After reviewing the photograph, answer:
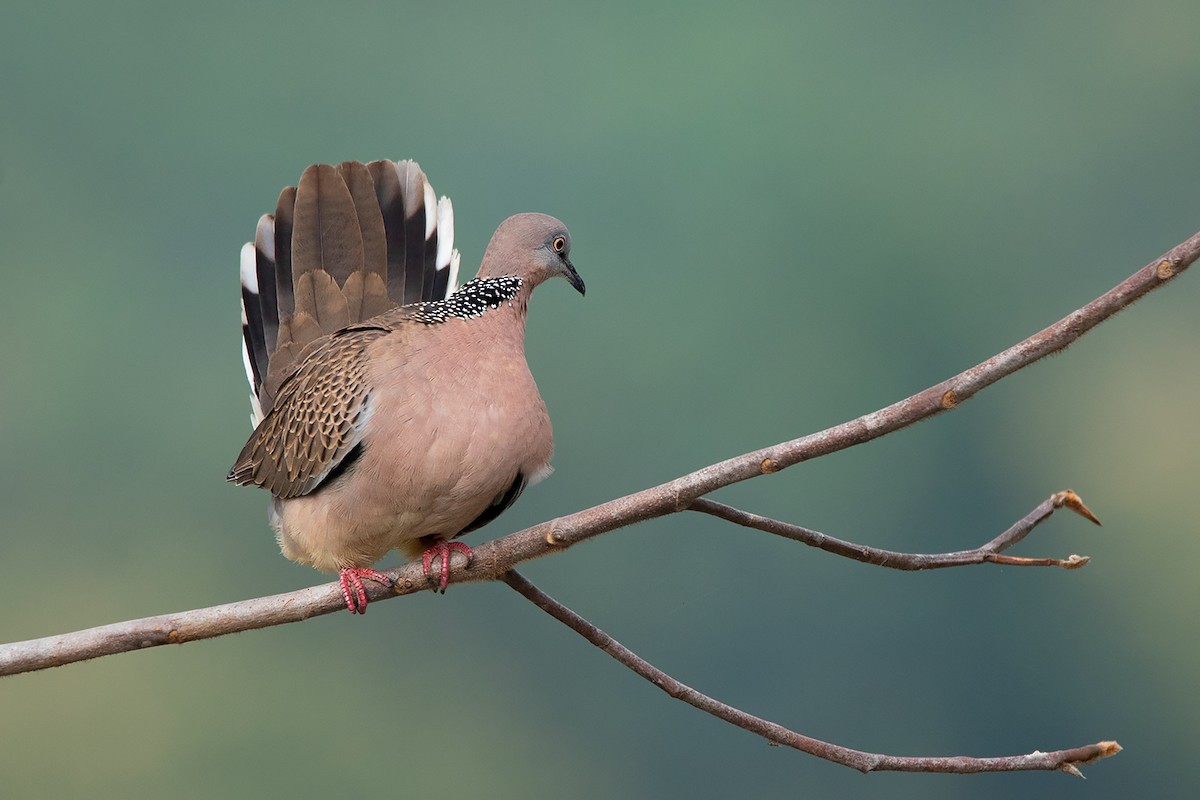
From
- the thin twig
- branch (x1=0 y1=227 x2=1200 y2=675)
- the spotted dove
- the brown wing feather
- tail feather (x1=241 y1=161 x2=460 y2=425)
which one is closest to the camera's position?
branch (x1=0 y1=227 x2=1200 y2=675)

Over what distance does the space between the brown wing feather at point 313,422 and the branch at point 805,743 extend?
49 centimetres

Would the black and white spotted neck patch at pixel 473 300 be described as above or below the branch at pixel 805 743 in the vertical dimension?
above

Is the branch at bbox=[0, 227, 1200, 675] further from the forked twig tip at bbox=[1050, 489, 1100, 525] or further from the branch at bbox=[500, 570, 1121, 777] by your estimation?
the forked twig tip at bbox=[1050, 489, 1100, 525]

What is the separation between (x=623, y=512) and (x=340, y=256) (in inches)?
50.4

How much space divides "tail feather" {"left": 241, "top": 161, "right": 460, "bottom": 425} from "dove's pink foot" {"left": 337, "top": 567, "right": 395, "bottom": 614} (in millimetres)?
711

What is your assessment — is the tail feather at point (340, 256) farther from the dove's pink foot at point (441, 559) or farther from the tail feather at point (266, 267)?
the dove's pink foot at point (441, 559)

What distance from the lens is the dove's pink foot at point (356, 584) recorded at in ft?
8.18

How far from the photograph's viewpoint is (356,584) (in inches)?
99.2

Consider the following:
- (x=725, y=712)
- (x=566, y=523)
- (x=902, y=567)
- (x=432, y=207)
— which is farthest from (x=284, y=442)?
(x=902, y=567)

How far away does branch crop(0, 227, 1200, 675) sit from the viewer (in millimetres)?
1806

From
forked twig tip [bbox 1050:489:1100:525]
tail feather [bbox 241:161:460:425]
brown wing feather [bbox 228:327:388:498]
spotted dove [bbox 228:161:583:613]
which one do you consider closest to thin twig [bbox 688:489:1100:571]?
forked twig tip [bbox 1050:489:1100:525]

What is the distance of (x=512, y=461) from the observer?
250 centimetres

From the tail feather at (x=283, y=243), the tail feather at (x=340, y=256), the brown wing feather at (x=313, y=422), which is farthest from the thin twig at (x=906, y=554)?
the tail feather at (x=283, y=243)

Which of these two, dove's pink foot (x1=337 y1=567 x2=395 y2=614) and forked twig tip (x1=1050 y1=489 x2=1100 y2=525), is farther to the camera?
dove's pink foot (x1=337 y1=567 x2=395 y2=614)
